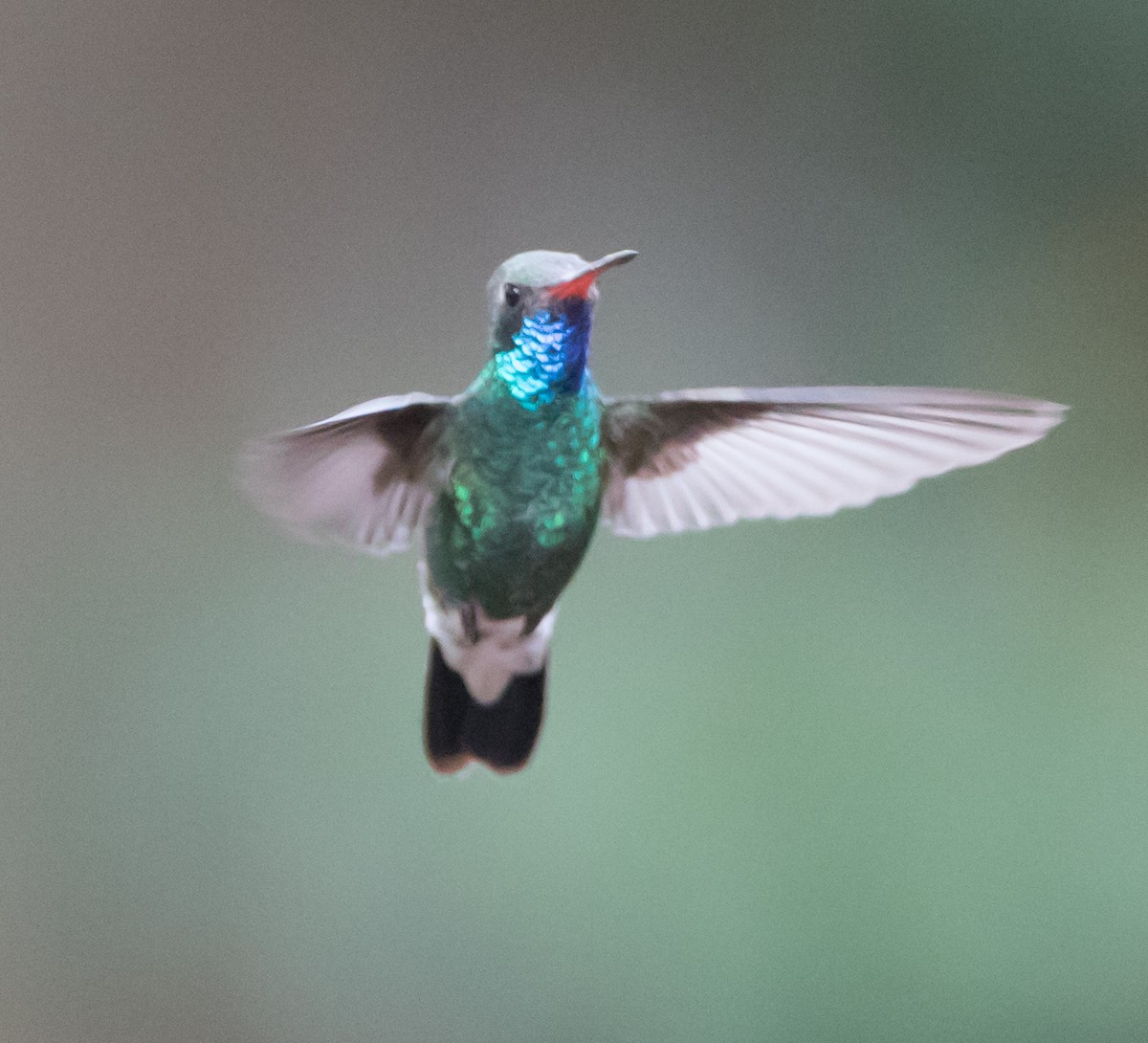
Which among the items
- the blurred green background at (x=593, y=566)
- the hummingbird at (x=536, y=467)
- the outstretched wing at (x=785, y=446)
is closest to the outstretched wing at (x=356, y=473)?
the hummingbird at (x=536, y=467)

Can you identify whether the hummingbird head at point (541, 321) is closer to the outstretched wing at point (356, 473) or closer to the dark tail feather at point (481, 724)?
the outstretched wing at point (356, 473)

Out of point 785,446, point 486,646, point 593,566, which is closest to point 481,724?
point 486,646

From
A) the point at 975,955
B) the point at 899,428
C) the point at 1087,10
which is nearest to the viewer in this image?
the point at 899,428

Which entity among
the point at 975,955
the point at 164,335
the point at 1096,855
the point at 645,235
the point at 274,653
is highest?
the point at 645,235

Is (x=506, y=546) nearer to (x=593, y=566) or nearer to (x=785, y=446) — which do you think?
(x=785, y=446)

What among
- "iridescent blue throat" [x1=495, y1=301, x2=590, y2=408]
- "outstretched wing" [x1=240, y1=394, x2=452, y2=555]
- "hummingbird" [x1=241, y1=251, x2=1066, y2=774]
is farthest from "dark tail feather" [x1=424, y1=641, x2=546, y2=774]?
"iridescent blue throat" [x1=495, y1=301, x2=590, y2=408]

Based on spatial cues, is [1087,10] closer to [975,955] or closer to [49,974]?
[975,955]

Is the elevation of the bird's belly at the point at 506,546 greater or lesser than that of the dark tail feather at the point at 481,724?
greater

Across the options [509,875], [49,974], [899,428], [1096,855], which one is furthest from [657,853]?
[899,428]
